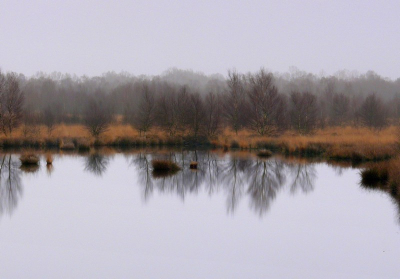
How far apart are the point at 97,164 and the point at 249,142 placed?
13.4m

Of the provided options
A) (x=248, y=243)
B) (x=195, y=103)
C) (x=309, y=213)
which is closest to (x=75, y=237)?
(x=248, y=243)

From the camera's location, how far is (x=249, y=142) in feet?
107

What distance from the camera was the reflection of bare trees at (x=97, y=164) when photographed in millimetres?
20263

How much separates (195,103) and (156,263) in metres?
29.8

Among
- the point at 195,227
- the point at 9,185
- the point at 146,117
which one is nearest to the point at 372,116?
the point at 146,117

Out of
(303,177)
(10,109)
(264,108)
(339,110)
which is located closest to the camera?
(303,177)

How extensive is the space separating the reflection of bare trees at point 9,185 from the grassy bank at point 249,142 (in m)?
10.3

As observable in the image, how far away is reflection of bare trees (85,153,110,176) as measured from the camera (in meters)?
20.3

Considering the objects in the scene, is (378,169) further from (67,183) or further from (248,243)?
(67,183)

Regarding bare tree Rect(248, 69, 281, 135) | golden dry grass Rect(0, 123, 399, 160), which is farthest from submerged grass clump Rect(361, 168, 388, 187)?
bare tree Rect(248, 69, 281, 135)

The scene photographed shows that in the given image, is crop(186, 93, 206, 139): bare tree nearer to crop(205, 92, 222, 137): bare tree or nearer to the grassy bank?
crop(205, 92, 222, 137): bare tree

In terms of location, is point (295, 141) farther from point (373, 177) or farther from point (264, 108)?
Result: point (373, 177)

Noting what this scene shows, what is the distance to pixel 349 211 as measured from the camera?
1213 centimetres

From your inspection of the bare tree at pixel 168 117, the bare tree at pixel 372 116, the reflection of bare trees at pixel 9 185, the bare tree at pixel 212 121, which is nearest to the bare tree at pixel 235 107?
the bare tree at pixel 212 121
